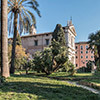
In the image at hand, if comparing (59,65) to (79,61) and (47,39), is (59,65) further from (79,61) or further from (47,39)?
(79,61)

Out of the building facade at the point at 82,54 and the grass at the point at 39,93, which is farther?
the building facade at the point at 82,54

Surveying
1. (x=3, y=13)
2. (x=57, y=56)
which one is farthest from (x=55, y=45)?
(x=3, y=13)

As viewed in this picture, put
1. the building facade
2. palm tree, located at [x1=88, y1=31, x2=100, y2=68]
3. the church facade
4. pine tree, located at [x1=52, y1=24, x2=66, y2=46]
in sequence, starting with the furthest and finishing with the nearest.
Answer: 1. the building facade
2. the church facade
3. palm tree, located at [x1=88, y1=31, x2=100, y2=68]
4. pine tree, located at [x1=52, y1=24, x2=66, y2=46]

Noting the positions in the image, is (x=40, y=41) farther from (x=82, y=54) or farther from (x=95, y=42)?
(x=82, y=54)

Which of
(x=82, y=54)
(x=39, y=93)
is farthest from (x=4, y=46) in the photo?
(x=82, y=54)

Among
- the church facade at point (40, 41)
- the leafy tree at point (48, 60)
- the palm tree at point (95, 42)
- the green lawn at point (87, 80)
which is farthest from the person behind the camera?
the church facade at point (40, 41)

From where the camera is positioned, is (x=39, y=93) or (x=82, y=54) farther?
(x=82, y=54)

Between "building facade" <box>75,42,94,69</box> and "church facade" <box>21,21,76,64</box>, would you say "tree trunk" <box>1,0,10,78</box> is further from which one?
"building facade" <box>75,42,94,69</box>

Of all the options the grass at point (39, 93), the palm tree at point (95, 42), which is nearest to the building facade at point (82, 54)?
the palm tree at point (95, 42)

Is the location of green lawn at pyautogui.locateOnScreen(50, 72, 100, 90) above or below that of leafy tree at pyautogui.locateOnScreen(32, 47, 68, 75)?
below

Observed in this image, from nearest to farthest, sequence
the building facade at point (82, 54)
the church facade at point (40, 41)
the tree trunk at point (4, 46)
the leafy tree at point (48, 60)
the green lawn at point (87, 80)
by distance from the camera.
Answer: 1. the green lawn at point (87, 80)
2. the tree trunk at point (4, 46)
3. the leafy tree at point (48, 60)
4. the church facade at point (40, 41)
5. the building facade at point (82, 54)

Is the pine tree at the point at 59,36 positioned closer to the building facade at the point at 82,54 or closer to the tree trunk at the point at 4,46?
the tree trunk at the point at 4,46

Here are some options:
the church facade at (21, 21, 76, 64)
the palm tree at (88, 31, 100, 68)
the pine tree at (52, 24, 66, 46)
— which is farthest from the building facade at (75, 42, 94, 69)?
the pine tree at (52, 24, 66, 46)

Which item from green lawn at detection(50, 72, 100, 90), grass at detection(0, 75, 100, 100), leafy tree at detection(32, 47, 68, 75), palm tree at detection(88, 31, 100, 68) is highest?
palm tree at detection(88, 31, 100, 68)
